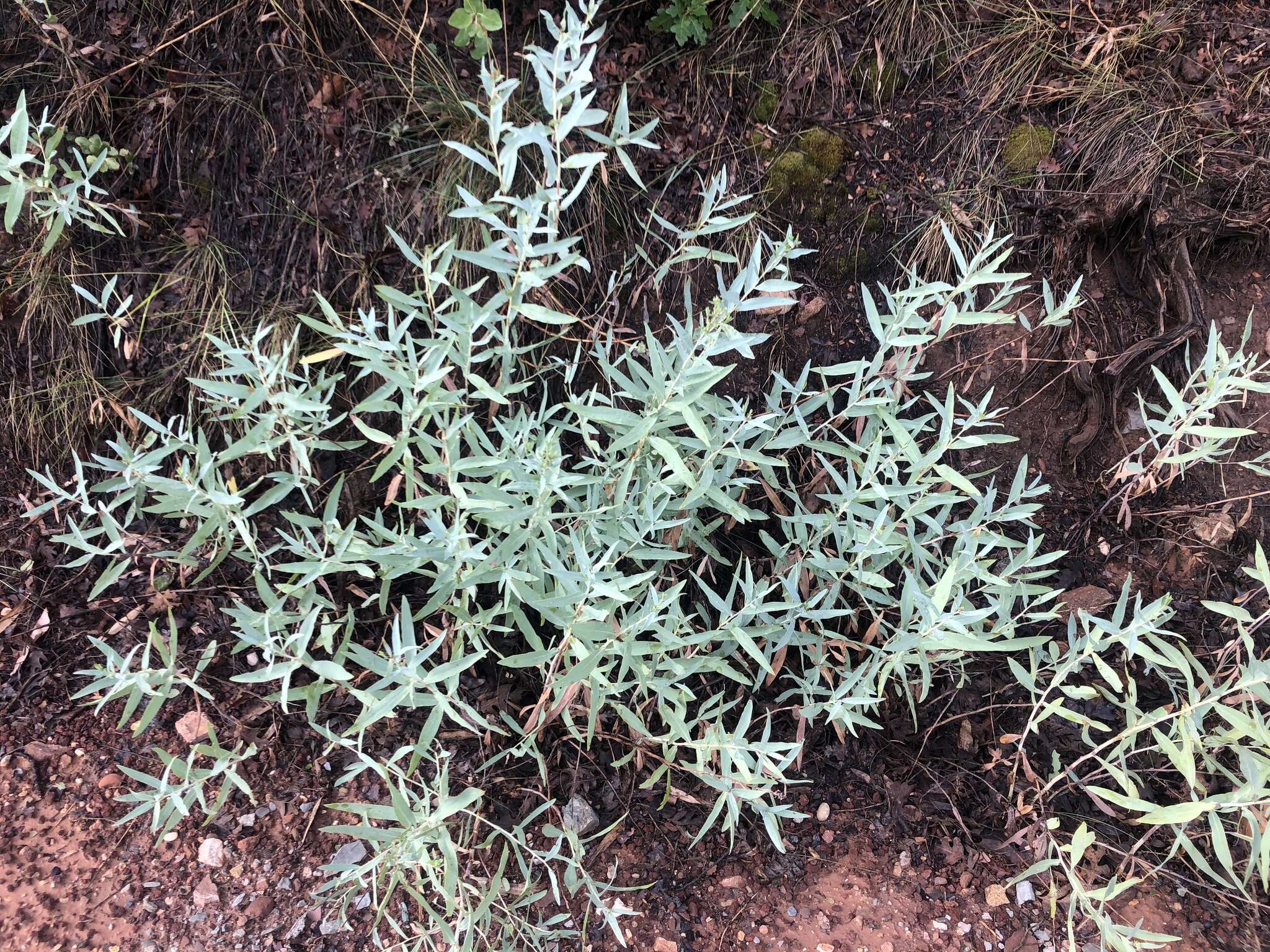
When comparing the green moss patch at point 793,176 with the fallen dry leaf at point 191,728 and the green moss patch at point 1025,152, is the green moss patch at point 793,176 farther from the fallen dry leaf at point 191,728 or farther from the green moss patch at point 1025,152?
the fallen dry leaf at point 191,728

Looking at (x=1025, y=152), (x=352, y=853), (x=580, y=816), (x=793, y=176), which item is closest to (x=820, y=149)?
(x=793, y=176)

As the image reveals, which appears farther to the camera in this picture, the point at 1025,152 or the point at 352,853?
the point at 1025,152

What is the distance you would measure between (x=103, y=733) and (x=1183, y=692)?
3.15m

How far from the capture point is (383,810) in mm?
1545

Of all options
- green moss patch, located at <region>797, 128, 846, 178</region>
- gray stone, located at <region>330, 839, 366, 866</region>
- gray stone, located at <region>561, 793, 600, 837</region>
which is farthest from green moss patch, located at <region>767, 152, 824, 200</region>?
gray stone, located at <region>330, 839, 366, 866</region>

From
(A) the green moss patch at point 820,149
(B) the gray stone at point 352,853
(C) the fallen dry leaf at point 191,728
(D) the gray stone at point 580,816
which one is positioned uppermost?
(A) the green moss patch at point 820,149

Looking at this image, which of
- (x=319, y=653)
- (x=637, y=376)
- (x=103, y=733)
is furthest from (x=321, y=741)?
(x=637, y=376)

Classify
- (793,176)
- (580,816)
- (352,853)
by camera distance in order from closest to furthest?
(352,853) < (580,816) < (793,176)

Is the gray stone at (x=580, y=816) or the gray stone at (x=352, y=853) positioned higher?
the gray stone at (x=352, y=853)

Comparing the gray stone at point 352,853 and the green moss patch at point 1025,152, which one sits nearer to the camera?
the gray stone at point 352,853

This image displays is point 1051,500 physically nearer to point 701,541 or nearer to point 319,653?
point 701,541

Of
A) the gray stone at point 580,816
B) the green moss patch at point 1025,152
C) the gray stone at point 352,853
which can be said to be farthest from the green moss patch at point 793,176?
the gray stone at point 352,853

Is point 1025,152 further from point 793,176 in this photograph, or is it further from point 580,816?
point 580,816

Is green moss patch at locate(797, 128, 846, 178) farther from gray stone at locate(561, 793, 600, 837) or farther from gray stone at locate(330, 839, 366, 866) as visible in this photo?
gray stone at locate(330, 839, 366, 866)
